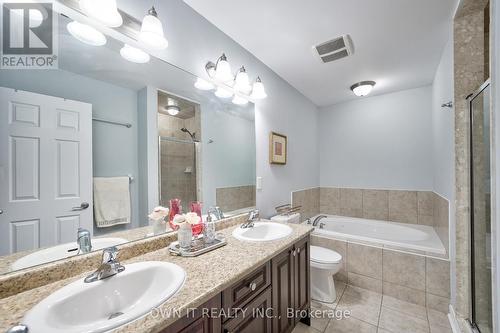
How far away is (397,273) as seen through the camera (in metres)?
1.93

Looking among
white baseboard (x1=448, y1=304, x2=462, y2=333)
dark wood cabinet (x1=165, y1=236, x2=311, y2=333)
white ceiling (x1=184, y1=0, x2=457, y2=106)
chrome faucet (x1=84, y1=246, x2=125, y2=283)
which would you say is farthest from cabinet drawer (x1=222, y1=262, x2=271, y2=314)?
white ceiling (x1=184, y1=0, x2=457, y2=106)

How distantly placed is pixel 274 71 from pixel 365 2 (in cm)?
110

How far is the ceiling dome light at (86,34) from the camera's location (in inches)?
37.1

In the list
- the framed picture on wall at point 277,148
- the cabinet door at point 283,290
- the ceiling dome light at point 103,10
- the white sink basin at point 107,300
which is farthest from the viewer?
the framed picture on wall at point 277,148

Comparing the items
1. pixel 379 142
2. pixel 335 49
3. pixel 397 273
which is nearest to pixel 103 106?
pixel 335 49

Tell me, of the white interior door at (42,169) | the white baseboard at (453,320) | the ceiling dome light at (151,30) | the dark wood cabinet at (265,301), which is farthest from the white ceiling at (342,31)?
the white baseboard at (453,320)

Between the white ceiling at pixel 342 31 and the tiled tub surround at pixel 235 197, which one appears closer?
the white ceiling at pixel 342 31

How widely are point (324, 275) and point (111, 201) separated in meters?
1.88

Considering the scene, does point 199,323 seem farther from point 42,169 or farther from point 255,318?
point 42,169

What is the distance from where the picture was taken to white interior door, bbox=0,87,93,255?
0.77 m

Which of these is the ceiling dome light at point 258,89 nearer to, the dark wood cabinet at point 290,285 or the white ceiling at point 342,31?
the white ceiling at point 342,31

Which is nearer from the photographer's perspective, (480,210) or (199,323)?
(199,323)

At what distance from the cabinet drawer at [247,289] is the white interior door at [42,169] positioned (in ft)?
2.48

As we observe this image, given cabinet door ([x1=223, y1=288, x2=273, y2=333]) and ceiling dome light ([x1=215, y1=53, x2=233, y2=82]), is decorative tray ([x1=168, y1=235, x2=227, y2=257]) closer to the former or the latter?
cabinet door ([x1=223, y1=288, x2=273, y2=333])
